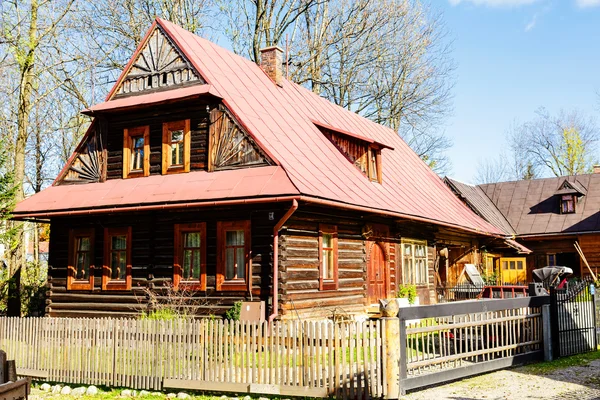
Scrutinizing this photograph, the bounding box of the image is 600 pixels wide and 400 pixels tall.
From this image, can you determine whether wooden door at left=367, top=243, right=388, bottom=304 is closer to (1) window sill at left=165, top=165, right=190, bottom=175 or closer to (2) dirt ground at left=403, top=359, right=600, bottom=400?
(1) window sill at left=165, top=165, right=190, bottom=175

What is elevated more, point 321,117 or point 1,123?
point 1,123

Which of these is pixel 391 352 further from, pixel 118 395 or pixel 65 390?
pixel 65 390

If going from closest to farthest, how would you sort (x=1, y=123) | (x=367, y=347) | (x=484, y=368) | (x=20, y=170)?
1. (x=367, y=347)
2. (x=484, y=368)
3. (x=20, y=170)
4. (x=1, y=123)

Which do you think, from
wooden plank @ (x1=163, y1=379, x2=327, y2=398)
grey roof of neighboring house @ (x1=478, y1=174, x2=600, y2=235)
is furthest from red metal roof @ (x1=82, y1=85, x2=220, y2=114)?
grey roof of neighboring house @ (x1=478, y1=174, x2=600, y2=235)

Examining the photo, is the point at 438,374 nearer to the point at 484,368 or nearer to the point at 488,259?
the point at 484,368

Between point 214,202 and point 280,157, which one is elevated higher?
point 280,157

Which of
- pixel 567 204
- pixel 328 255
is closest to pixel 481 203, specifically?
pixel 567 204

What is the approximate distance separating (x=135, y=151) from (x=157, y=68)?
2.52 metres

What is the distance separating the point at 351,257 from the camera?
1920cm

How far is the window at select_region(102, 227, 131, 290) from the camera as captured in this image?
1853 centimetres

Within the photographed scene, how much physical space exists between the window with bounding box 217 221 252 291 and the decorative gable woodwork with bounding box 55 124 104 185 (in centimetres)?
517

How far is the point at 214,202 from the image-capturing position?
15844 millimetres

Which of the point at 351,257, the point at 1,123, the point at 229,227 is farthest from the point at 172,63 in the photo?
the point at 1,123

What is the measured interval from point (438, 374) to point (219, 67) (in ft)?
39.6
